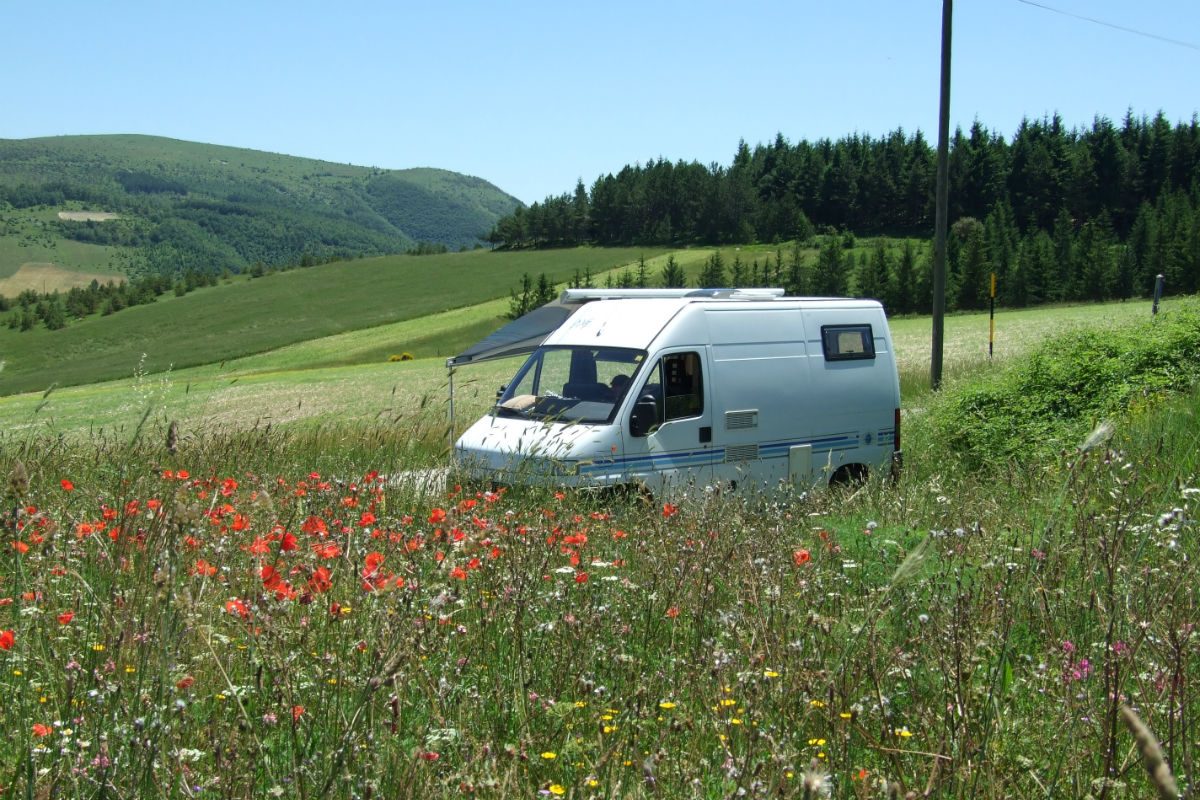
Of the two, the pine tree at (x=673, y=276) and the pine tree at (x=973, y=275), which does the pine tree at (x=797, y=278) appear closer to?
the pine tree at (x=673, y=276)

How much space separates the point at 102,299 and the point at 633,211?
63725 millimetres

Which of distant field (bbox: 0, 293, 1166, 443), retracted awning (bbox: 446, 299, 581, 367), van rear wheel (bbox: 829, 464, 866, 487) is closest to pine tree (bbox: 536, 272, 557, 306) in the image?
distant field (bbox: 0, 293, 1166, 443)

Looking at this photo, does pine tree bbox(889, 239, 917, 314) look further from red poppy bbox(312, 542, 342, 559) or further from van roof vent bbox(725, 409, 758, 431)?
red poppy bbox(312, 542, 342, 559)

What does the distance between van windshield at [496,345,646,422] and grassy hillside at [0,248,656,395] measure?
55.2 metres

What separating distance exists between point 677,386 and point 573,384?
3.78ft

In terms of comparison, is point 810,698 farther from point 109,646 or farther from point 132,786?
point 109,646

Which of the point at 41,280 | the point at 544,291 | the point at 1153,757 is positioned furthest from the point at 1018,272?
the point at 41,280

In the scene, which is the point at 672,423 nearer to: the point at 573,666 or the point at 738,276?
the point at 573,666

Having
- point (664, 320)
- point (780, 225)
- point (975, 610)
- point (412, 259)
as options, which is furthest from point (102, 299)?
point (975, 610)

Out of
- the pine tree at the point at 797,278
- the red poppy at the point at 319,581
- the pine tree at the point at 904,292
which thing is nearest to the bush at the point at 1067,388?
the red poppy at the point at 319,581

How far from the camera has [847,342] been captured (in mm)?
12555

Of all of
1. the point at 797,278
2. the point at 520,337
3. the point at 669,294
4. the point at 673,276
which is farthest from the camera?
the point at 673,276

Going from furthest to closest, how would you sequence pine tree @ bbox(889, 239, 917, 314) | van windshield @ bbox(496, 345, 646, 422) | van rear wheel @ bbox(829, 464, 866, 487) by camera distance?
1. pine tree @ bbox(889, 239, 917, 314)
2. van rear wheel @ bbox(829, 464, 866, 487)
3. van windshield @ bbox(496, 345, 646, 422)

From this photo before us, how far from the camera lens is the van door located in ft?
33.8
